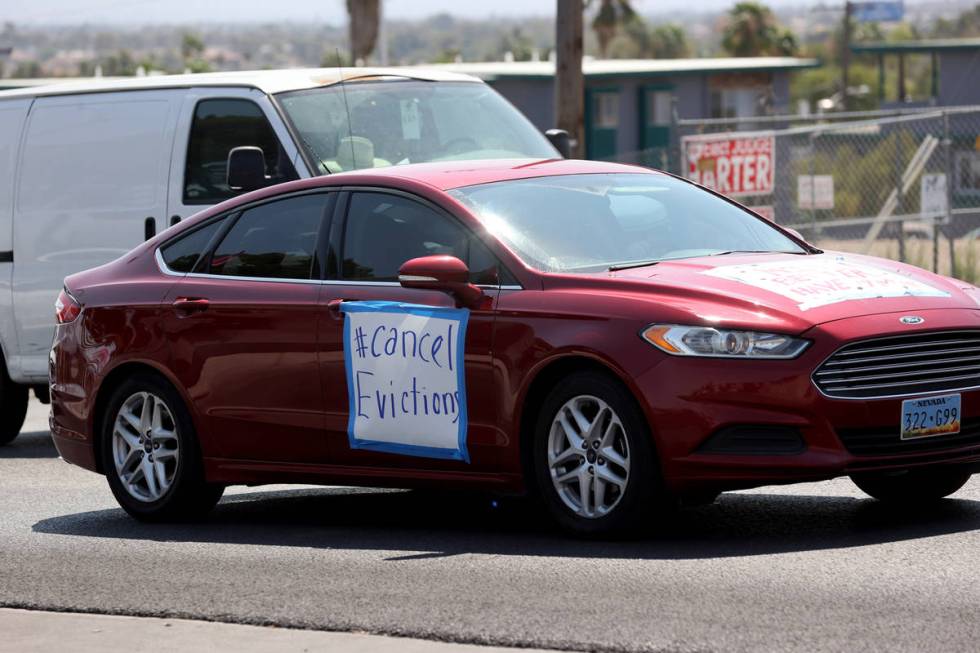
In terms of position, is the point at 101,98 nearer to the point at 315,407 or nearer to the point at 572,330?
the point at 315,407

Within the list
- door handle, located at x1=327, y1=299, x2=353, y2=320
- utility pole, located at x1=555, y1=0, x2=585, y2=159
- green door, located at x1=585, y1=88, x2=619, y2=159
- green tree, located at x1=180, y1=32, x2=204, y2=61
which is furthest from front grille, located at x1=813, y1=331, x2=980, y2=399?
green tree, located at x1=180, y1=32, x2=204, y2=61

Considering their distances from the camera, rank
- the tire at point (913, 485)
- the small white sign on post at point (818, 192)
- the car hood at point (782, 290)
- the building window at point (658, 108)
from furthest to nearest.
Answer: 1. the building window at point (658, 108)
2. the small white sign on post at point (818, 192)
3. the tire at point (913, 485)
4. the car hood at point (782, 290)

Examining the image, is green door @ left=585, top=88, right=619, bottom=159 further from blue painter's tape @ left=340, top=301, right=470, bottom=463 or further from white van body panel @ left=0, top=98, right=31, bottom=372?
blue painter's tape @ left=340, top=301, right=470, bottom=463

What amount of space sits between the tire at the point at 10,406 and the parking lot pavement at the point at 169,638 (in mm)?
6329

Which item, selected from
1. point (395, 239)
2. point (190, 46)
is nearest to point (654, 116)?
point (395, 239)

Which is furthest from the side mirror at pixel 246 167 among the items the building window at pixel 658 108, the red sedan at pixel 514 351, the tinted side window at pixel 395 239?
the building window at pixel 658 108

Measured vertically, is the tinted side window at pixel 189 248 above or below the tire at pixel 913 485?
above

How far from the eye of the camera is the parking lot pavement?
5.89 metres

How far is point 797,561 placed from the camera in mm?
6762

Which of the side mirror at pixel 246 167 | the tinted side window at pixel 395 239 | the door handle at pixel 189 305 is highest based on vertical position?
the side mirror at pixel 246 167

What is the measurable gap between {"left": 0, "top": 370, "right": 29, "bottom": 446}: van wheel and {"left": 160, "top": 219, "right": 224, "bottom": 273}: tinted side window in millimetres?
4099

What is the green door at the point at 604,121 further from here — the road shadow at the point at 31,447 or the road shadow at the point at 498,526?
the road shadow at the point at 498,526

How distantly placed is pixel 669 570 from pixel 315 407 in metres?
2.16

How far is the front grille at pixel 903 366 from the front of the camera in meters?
6.90
